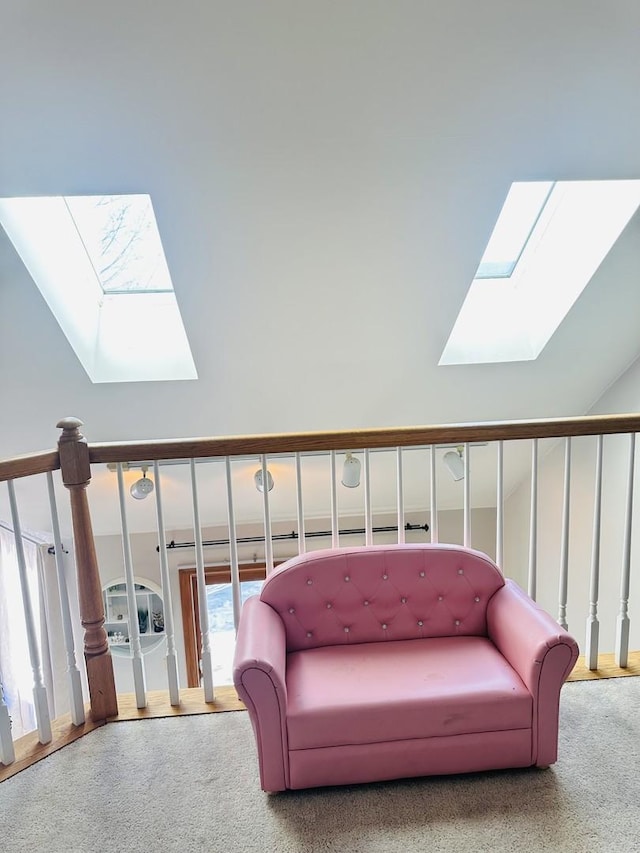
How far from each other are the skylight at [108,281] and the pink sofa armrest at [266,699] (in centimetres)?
210

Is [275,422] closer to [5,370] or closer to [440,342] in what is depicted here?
[440,342]

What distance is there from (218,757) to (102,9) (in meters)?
2.26

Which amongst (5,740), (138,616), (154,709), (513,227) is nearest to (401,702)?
(154,709)

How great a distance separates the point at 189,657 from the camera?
Result: 513 cm

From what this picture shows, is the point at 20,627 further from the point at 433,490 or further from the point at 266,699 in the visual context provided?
the point at 433,490

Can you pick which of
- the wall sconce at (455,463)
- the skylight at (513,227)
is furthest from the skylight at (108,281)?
the skylight at (513,227)

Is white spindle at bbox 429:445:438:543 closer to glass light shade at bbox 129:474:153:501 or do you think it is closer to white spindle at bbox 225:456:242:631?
white spindle at bbox 225:456:242:631

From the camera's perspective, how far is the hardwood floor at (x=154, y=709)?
6.10 feet

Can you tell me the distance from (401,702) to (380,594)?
0.40 metres

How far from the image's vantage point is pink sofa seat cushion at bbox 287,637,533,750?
158 centimetres

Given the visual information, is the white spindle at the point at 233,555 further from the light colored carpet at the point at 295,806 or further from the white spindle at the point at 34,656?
the white spindle at the point at 34,656

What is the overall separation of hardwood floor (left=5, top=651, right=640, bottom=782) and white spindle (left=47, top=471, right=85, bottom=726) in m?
0.06

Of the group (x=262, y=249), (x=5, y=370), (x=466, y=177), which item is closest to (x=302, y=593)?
(x=262, y=249)

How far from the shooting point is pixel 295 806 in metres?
1.61
